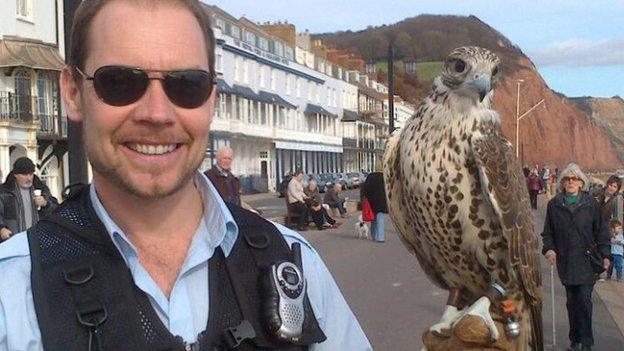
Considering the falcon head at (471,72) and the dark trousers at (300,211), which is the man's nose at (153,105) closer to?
the falcon head at (471,72)

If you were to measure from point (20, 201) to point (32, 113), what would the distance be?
18814 millimetres

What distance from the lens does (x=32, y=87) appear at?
25062mm

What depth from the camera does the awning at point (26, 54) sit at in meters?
23.5

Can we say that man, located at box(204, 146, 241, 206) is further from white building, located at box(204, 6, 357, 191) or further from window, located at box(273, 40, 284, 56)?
window, located at box(273, 40, 284, 56)

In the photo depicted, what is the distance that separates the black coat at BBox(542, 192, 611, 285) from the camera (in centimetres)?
742

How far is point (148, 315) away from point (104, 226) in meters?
0.26

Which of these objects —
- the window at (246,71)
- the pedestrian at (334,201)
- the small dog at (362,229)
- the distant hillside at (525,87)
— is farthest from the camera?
the distant hillside at (525,87)

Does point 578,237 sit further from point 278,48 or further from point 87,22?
point 278,48

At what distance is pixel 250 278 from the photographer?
1.84m

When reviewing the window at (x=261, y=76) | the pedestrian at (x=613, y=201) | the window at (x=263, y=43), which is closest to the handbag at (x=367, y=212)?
the pedestrian at (x=613, y=201)

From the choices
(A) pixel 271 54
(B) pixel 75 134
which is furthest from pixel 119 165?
(A) pixel 271 54

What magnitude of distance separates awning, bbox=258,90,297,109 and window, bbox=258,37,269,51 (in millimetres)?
3062

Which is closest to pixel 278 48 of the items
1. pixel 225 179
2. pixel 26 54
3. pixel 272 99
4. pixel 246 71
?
pixel 272 99

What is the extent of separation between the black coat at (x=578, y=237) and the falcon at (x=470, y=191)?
4.70m
